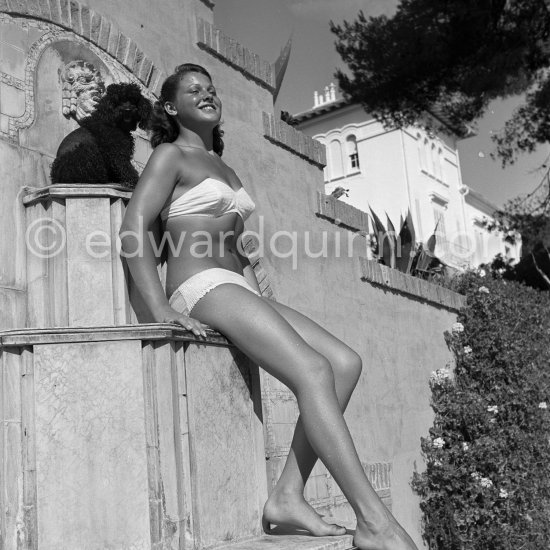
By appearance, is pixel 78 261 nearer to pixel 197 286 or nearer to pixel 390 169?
pixel 197 286

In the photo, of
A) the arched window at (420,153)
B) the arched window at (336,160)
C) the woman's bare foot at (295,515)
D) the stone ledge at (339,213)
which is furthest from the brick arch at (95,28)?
Result: the arched window at (420,153)

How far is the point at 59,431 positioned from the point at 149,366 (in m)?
0.37

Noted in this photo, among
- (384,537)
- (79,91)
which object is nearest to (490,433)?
(79,91)

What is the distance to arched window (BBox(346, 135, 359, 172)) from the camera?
95.1 ft

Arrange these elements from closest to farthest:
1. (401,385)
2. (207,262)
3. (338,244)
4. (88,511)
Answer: (88,511) < (207,262) < (338,244) < (401,385)

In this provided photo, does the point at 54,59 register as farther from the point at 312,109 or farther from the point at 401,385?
the point at 312,109

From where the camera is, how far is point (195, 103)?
3357 millimetres

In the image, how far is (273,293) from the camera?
5.86 meters

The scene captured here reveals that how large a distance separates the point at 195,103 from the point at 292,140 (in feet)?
11.2

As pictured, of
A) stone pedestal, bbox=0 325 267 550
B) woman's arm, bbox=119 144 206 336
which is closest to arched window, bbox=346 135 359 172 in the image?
woman's arm, bbox=119 144 206 336

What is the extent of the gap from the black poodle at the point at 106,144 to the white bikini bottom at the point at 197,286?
82 cm

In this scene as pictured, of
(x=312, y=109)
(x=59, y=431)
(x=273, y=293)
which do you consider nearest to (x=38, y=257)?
(x=59, y=431)

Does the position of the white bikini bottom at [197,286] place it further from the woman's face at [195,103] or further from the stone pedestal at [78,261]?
the woman's face at [195,103]

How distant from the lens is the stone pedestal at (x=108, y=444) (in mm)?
2580
